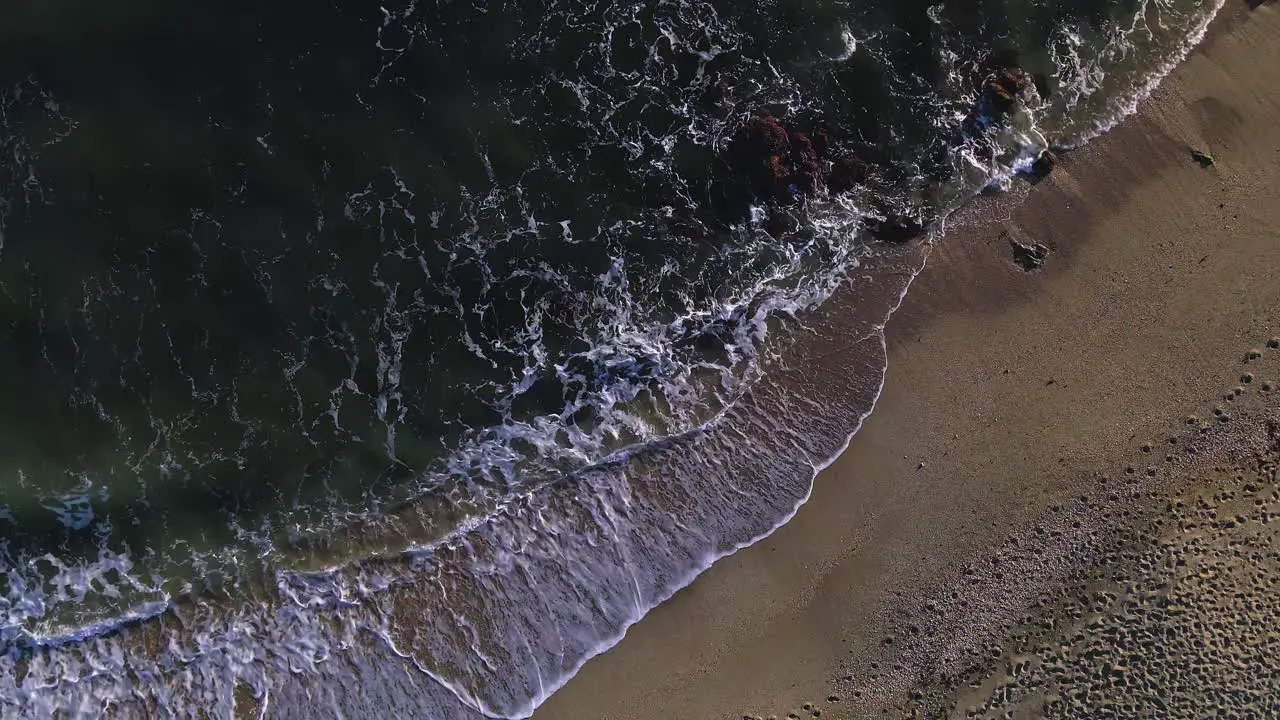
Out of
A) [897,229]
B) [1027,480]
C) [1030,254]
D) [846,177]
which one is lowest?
[1027,480]

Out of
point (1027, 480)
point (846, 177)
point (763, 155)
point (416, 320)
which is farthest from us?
point (846, 177)

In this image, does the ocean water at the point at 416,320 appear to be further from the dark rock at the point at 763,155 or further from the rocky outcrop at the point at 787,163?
the dark rock at the point at 763,155

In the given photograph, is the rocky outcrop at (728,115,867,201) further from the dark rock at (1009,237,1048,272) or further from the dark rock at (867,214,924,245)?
the dark rock at (1009,237,1048,272)

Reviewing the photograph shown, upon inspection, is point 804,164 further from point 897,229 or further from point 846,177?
point 897,229

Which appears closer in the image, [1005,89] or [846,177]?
[846,177]

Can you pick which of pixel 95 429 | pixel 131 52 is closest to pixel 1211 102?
pixel 131 52

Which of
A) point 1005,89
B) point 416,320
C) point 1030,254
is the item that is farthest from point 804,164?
point 416,320

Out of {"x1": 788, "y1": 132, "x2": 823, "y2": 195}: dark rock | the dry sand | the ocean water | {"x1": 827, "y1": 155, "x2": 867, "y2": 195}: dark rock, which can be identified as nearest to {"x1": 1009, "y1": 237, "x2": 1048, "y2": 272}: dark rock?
the dry sand
